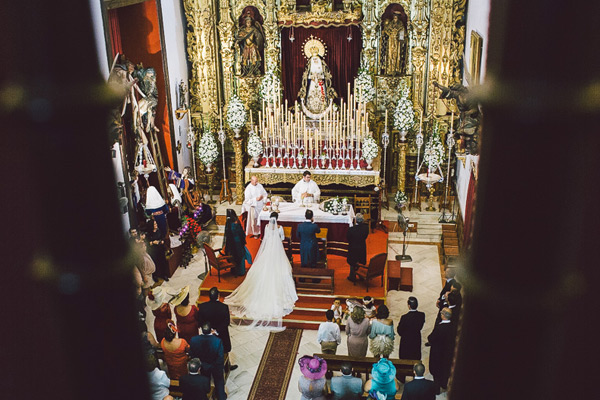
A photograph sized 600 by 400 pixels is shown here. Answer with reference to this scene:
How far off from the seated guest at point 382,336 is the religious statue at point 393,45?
8853 mm

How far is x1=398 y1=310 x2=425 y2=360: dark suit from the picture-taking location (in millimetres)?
7898

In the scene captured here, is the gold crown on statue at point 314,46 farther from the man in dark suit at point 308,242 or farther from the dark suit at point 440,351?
the dark suit at point 440,351

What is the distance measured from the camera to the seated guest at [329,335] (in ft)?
26.0

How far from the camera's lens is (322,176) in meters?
13.8

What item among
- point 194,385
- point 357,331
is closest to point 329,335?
point 357,331

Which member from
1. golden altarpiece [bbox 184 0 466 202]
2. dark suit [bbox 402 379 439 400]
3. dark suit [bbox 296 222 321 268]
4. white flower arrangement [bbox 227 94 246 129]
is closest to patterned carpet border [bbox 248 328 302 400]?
dark suit [bbox 296 222 321 268]

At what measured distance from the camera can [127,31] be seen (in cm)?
1299

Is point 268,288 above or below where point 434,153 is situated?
below

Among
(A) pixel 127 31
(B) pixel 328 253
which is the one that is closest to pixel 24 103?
(B) pixel 328 253

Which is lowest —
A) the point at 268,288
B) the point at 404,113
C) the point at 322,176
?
the point at 268,288

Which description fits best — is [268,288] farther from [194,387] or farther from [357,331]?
[194,387]

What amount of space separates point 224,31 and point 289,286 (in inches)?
310

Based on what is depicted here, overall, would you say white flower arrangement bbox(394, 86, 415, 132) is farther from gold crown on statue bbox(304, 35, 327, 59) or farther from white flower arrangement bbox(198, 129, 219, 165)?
white flower arrangement bbox(198, 129, 219, 165)

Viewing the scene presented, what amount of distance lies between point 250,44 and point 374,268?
7.78 meters
